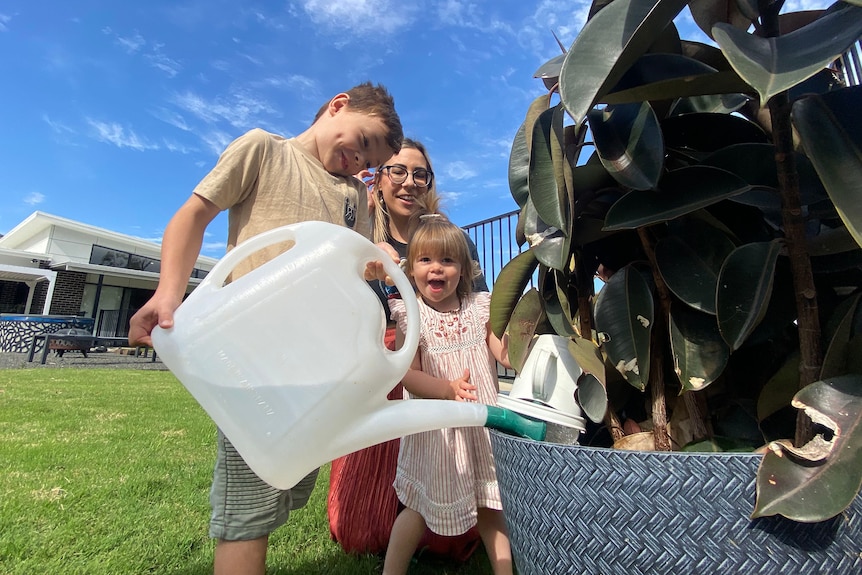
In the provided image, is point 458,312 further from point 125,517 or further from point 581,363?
point 125,517

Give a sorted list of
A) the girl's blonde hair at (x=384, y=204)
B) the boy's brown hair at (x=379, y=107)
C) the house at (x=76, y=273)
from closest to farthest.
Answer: the boy's brown hair at (x=379, y=107), the girl's blonde hair at (x=384, y=204), the house at (x=76, y=273)

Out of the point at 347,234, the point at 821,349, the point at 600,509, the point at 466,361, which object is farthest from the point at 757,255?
the point at 466,361

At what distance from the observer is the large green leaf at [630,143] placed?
2.40 feet

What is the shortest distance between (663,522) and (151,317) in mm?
914

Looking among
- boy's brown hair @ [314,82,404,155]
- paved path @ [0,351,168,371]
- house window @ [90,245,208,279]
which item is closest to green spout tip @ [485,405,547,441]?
boy's brown hair @ [314,82,404,155]

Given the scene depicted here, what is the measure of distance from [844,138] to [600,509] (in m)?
0.54

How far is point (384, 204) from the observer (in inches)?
89.6

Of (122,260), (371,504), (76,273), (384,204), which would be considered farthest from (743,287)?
(122,260)

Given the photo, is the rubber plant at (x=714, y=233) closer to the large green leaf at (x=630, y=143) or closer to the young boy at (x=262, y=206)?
the large green leaf at (x=630, y=143)

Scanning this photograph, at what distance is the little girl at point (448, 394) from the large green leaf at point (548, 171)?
707 mm

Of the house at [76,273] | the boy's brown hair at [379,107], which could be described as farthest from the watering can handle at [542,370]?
the house at [76,273]

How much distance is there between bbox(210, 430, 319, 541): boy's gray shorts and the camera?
1.14 meters

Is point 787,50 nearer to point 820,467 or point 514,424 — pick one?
point 820,467

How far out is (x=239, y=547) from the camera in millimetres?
1139
